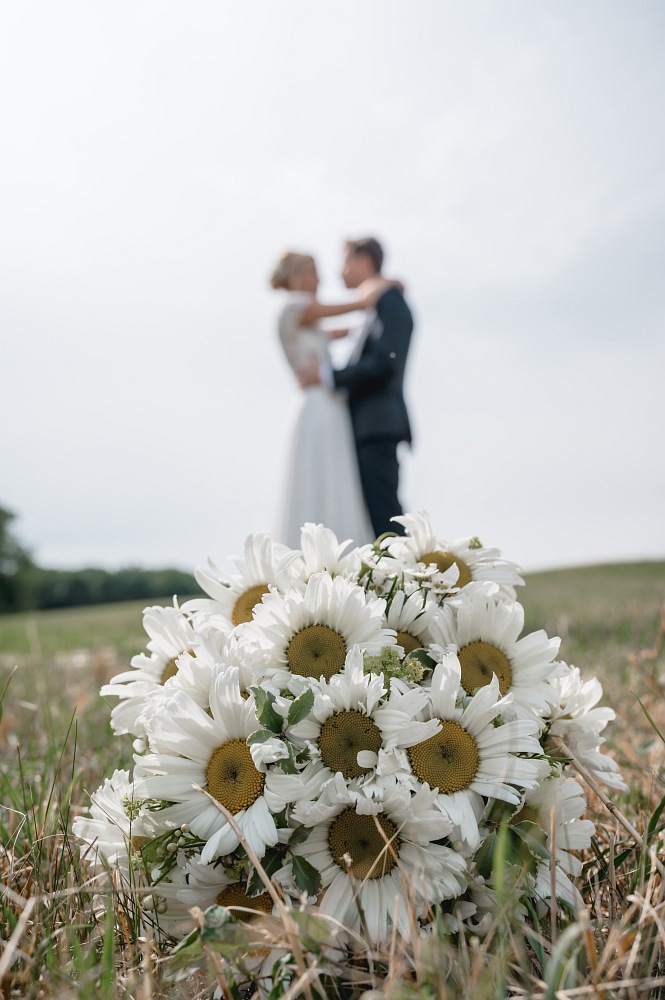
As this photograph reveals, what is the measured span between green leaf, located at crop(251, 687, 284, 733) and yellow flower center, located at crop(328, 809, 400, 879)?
147 millimetres

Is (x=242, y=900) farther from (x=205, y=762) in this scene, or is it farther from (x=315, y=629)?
(x=315, y=629)

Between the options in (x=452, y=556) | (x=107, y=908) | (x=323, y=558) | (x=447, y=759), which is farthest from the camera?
(x=452, y=556)

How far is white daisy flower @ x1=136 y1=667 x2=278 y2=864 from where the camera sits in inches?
40.8

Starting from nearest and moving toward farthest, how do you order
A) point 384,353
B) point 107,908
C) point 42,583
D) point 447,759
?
point 107,908
point 447,759
point 384,353
point 42,583

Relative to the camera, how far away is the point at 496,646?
4.09 ft

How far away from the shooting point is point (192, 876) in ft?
3.42

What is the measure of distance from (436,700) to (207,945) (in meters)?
0.42

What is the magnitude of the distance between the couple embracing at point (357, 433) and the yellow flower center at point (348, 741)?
14.9ft

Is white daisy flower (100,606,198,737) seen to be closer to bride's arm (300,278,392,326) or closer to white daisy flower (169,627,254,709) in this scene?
white daisy flower (169,627,254,709)

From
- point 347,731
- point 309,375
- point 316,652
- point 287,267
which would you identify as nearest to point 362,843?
point 347,731

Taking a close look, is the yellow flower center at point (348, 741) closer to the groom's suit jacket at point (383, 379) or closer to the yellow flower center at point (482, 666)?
the yellow flower center at point (482, 666)

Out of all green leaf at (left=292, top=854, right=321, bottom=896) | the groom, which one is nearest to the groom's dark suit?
the groom

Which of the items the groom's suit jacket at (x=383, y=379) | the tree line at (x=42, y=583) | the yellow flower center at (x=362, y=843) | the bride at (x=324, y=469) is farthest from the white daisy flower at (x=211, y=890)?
the tree line at (x=42, y=583)

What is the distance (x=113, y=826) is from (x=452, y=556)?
2.31 ft
